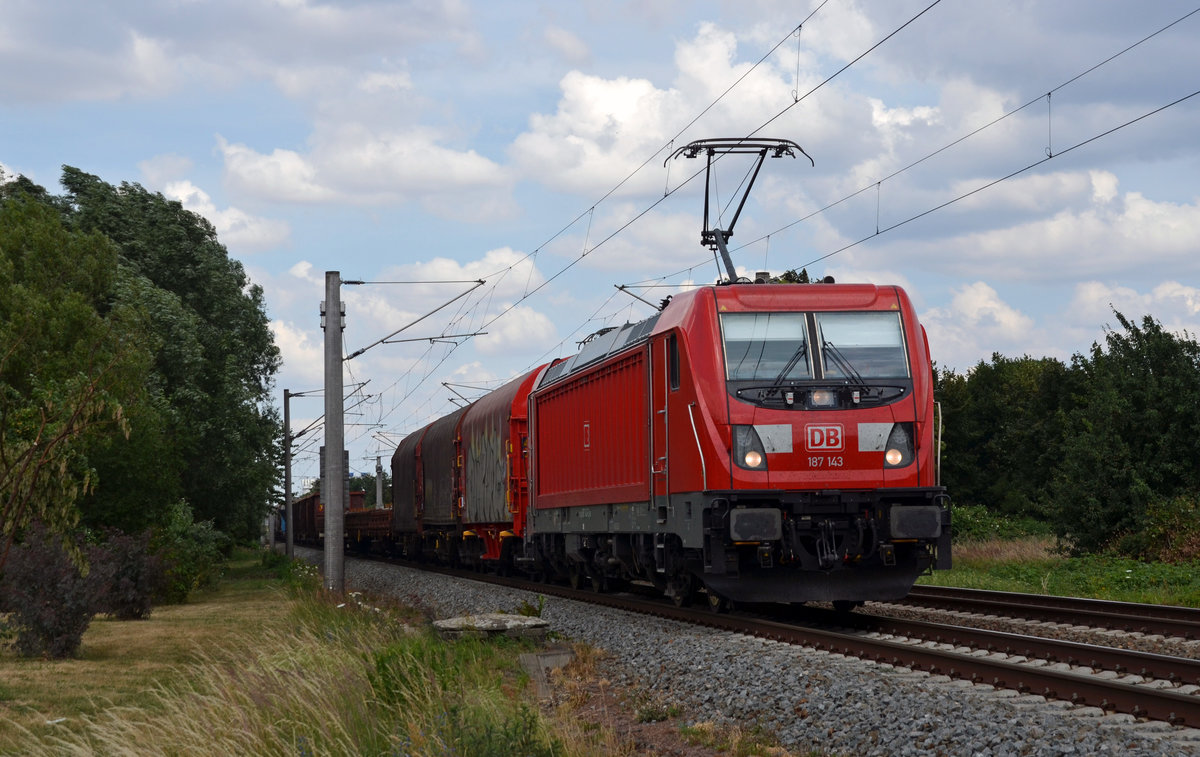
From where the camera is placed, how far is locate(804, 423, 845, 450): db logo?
13641 mm

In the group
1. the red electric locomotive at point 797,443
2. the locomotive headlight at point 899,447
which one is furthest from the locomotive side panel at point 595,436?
the locomotive headlight at point 899,447

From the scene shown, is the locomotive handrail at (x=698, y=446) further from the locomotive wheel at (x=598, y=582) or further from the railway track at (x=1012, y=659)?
the locomotive wheel at (x=598, y=582)

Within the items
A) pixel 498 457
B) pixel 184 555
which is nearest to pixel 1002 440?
pixel 498 457

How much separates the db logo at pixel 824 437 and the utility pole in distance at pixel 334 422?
1053 centimetres

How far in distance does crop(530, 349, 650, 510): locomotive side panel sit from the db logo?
2.69m

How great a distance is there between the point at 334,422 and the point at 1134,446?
17.9 m

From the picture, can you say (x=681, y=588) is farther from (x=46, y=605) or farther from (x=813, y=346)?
(x=46, y=605)

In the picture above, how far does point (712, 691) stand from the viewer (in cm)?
1031

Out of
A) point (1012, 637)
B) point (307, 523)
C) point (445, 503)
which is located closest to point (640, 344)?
point (1012, 637)

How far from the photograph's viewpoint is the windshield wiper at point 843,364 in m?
13.9

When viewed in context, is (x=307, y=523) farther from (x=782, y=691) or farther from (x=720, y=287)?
(x=782, y=691)

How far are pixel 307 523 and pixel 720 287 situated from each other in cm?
5767

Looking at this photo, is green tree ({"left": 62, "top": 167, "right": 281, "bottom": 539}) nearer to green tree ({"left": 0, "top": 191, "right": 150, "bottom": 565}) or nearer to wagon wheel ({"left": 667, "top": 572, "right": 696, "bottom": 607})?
green tree ({"left": 0, "top": 191, "right": 150, "bottom": 565})

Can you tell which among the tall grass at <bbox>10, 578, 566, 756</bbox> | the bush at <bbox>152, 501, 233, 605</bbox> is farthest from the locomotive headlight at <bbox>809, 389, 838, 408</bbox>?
the bush at <bbox>152, 501, 233, 605</bbox>
